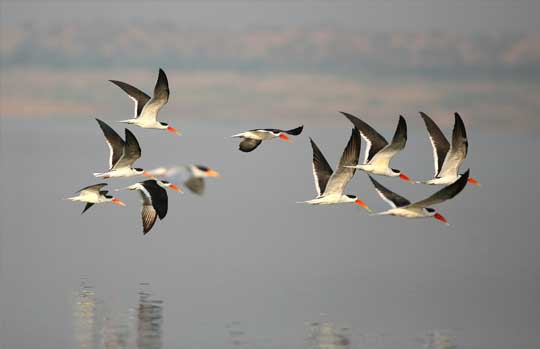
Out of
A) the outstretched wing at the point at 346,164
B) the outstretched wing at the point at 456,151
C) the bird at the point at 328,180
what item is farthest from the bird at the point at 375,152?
the outstretched wing at the point at 456,151

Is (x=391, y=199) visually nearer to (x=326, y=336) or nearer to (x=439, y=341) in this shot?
(x=439, y=341)

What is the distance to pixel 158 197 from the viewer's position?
3219 centimetres

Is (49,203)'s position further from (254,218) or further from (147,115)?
(147,115)

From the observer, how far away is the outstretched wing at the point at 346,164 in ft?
99.8

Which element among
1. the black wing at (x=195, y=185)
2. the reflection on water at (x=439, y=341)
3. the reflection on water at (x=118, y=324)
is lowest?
the reflection on water at (x=439, y=341)

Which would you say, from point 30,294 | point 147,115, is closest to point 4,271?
point 30,294

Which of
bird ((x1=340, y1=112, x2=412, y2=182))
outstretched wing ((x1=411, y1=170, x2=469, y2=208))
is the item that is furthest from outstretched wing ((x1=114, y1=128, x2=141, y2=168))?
outstretched wing ((x1=411, y1=170, x2=469, y2=208))

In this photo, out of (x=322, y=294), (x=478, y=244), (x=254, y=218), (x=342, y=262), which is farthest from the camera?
(x=254, y=218)

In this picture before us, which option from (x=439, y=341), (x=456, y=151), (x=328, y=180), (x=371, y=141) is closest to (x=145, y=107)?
(x=328, y=180)

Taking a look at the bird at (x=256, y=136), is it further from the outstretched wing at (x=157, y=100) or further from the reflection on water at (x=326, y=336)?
the reflection on water at (x=326, y=336)

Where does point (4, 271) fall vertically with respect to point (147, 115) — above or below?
below

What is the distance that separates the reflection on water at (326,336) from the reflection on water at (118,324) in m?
3.19

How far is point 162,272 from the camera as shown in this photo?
3403 centimetres

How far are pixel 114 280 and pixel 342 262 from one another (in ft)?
23.1
